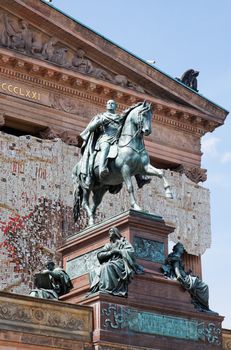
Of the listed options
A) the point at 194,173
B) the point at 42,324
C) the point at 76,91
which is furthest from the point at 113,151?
the point at 194,173

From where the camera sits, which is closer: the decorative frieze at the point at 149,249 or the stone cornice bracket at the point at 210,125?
the decorative frieze at the point at 149,249

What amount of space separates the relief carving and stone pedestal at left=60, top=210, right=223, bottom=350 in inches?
531

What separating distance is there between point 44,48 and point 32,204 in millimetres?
5434

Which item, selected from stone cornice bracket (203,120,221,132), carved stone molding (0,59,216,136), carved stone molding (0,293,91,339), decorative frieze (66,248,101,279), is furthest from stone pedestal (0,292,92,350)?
stone cornice bracket (203,120,221,132)

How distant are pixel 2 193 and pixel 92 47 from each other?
657cm

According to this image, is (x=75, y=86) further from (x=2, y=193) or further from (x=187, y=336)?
(x=187, y=336)

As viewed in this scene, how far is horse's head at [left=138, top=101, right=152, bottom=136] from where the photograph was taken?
18812mm

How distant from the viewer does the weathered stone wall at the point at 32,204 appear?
1123 inches

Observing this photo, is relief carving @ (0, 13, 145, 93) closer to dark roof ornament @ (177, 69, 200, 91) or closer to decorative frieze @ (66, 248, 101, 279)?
dark roof ornament @ (177, 69, 200, 91)

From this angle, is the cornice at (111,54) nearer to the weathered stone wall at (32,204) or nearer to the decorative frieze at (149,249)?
the weathered stone wall at (32,204)

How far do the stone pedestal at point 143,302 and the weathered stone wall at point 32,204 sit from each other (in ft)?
32.8

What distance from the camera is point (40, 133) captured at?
31781mm

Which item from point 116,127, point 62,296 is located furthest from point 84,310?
point 116,127

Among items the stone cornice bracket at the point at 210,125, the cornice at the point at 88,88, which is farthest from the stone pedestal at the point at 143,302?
the stone cornice bracket at the point at 210,125
